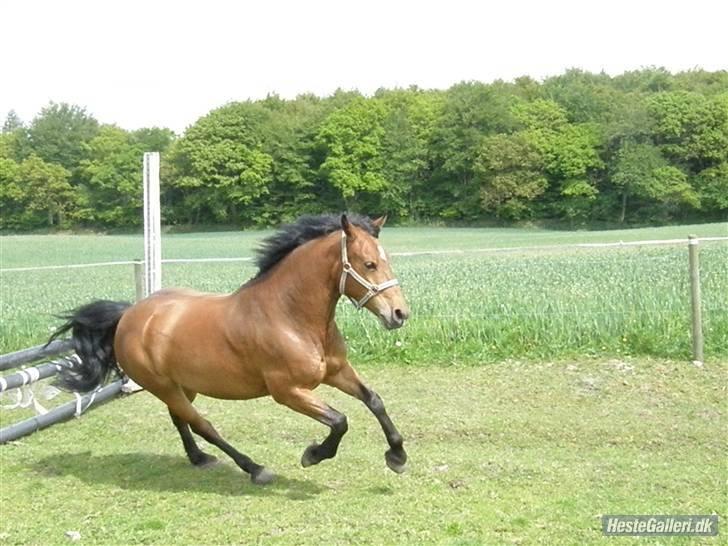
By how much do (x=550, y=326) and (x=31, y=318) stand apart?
24.0 feet

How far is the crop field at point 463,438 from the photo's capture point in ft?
14.3

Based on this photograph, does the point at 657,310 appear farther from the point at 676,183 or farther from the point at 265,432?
the point at 676,183

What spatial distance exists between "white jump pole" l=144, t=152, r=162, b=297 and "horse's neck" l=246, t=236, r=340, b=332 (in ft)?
11.9

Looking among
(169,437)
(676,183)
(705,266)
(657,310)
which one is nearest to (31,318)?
(169,437)

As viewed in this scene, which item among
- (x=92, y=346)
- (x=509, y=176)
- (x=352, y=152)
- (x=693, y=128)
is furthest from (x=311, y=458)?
(x=693, y=128)

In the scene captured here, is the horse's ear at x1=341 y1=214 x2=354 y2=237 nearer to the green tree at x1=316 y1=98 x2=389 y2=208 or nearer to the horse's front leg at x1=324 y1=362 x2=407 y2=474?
the horse's front leg at x1=324 y1=362 x2=407 y2=474

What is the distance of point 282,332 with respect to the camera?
487 cm

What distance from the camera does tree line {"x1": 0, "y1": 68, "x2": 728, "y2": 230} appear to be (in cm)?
4881

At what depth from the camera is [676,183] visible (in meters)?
52.4

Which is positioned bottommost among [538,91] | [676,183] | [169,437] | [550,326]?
[169,437]

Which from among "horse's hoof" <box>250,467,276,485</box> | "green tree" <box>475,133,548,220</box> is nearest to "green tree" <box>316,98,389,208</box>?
"green tree" <box>475,133,548,220</box>

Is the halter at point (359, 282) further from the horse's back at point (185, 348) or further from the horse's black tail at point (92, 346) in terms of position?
the horse's black tail at point (92, 346)

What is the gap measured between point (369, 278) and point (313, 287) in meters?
0.50

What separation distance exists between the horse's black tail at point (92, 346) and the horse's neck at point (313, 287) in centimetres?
183
